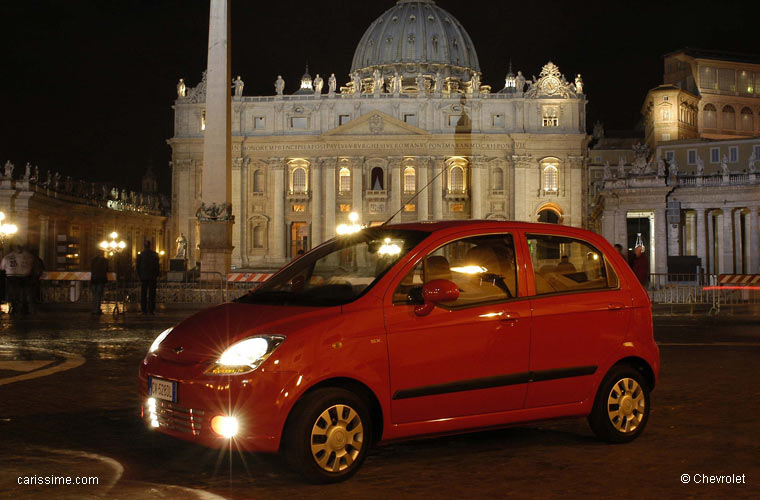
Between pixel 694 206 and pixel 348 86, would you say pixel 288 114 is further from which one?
pixel 694 206

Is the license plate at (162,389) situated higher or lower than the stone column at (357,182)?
lower

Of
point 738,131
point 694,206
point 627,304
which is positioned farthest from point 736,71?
point 627,304

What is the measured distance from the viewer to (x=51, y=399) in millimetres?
9766

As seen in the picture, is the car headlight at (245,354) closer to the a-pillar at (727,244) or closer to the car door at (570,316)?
the car door at (570,316)

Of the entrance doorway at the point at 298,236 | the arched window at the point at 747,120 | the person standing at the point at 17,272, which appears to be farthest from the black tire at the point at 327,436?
the arched window at the point at 747,120

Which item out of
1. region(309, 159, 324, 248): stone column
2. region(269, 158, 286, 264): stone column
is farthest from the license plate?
region(269, 158, 286, 264): stone column

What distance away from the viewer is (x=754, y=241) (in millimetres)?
51812

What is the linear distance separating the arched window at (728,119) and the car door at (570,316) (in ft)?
261

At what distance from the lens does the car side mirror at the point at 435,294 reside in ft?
22.1

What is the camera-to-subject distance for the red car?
6.32 meters

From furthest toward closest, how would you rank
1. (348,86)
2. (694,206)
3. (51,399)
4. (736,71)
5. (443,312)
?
(348,86), (736,71), (694,206), (51,399), (443,312)

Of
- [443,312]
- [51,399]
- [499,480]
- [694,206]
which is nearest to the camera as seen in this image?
[499,480]

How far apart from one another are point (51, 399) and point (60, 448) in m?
2.57

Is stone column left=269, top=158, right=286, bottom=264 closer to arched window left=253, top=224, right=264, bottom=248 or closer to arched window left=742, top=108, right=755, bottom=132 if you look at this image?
arched window left=253, top=224, right=264, bottom=248
